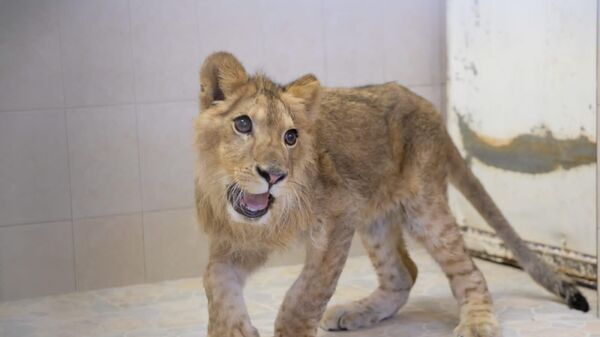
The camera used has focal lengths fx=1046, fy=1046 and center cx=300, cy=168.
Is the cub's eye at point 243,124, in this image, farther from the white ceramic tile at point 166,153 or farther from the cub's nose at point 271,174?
the white ceramic tile at point 166,153

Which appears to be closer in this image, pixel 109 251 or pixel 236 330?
pixel 236 330

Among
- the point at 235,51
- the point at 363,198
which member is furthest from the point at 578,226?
the point at 235,51

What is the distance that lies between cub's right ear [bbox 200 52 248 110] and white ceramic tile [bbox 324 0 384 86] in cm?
229

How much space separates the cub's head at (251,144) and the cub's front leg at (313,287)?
24cm

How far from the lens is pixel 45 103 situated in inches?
221

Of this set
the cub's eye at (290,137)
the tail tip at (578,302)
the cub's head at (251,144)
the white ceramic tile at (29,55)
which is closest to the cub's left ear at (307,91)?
the cub's head at (251,144)

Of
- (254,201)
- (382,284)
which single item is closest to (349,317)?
(382,284)

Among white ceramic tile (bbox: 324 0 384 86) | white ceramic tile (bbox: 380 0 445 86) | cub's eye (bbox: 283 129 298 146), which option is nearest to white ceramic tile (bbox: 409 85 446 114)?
white ceramic tile (bbox: 380 0 445 86)

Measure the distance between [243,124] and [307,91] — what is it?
374 millimetres

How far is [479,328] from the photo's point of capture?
4.54 meters

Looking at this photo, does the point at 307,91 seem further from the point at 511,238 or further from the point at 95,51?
the point at 95,51

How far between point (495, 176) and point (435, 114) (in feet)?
4.43

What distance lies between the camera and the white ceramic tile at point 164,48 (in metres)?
5.77

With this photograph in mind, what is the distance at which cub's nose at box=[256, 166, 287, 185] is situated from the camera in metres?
3.75
